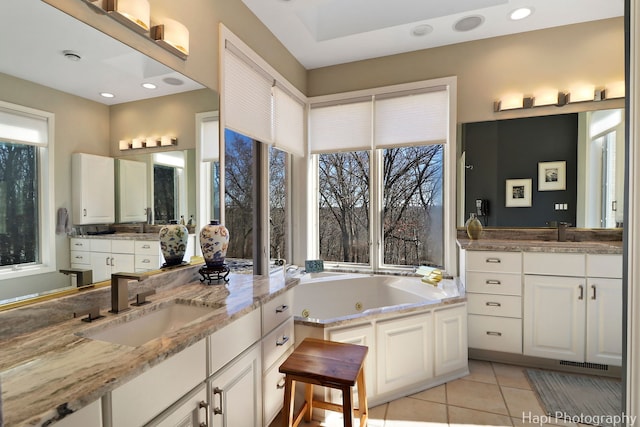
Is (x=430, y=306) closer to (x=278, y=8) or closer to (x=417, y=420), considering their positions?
(x=417, y=420)

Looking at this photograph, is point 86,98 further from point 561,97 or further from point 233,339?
point 561,97

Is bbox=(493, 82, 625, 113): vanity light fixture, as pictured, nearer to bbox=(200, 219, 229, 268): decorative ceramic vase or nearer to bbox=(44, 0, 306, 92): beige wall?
bbox=(44, 0, 306, 92): beige wall

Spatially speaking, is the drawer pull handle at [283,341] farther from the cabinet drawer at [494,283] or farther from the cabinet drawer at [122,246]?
the cabinet drawer at [494,283]

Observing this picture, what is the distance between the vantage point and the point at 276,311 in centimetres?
174

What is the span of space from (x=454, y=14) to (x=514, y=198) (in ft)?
5.64

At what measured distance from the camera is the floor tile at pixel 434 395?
2.10 m

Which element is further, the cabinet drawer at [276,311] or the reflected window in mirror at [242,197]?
the reflected window in mirror at [242,197]

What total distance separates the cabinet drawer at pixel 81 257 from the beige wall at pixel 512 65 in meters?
2.90

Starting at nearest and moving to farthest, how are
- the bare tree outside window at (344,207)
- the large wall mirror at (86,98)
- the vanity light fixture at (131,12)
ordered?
1. the large wall mirror at (86,98)
2. the vanity light fixture at (131,12)
3. the bare tree outside window at (344,207)

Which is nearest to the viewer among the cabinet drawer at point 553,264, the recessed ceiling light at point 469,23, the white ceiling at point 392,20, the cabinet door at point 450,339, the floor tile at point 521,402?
the floor tile at point 521,402

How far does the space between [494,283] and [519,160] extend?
1212 millimetres

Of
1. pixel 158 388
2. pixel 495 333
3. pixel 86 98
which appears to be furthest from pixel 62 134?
pixel 495 333

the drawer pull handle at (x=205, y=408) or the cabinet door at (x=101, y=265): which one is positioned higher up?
the cabinet door at (x=101, y=265)

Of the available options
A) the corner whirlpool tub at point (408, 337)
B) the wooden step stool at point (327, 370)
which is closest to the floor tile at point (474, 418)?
the corner whirlpool tub at point (408, 337)
